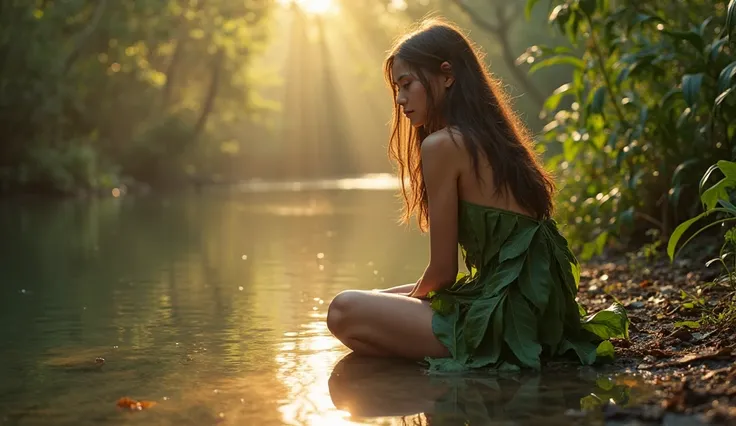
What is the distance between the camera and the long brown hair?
414cm

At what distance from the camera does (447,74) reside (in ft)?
13.9

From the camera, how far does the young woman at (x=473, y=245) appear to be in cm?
404

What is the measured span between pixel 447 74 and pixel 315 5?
41.1 meters

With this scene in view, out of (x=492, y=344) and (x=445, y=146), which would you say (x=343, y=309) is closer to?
(x=492, y=344)

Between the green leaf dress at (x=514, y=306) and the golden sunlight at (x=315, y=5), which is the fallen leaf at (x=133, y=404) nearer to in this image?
the green leaf dress at (x=514, y=306)

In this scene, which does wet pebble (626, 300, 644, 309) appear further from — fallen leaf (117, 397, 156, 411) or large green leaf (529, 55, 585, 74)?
fallen leaf (117, 397, 156, 411)

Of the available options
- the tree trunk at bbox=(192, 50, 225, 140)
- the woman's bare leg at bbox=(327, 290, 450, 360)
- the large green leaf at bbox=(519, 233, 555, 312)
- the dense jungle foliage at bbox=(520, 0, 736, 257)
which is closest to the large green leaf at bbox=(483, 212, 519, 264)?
the large green leaf at bbox=(519, 233, 555, 312)

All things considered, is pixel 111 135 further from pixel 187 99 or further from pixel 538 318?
pixel 538 318

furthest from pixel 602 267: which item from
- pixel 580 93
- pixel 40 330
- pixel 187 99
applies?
pixel 187 99

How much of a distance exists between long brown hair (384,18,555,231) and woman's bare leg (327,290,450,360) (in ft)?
2.05

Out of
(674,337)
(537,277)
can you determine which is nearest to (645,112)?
(674,337)

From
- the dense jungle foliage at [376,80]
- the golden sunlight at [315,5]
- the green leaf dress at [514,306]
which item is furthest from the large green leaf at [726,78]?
the golden sunlight at [315,5]

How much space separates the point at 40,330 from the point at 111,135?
3019 cm

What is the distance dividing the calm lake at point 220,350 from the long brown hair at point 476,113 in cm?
79
